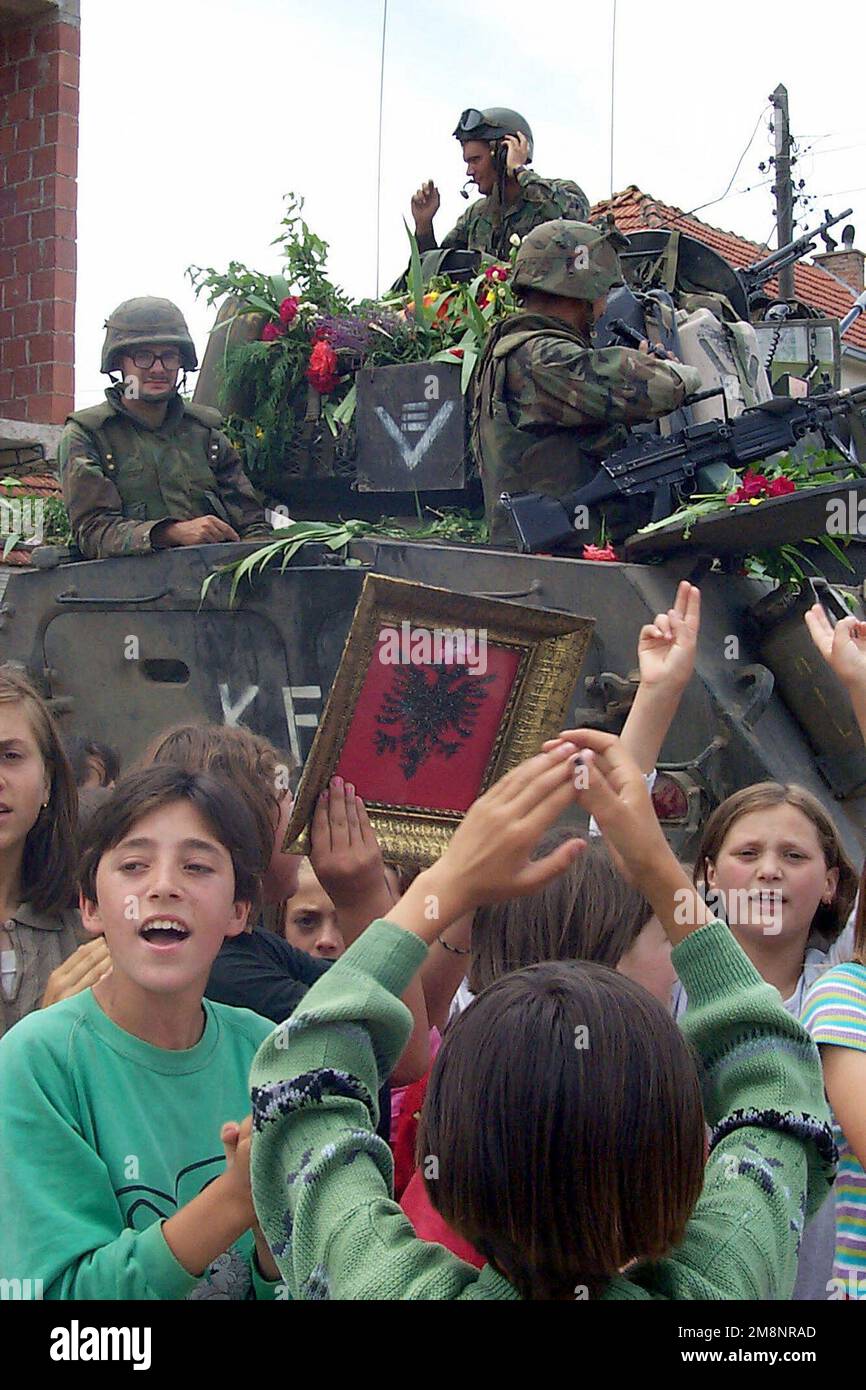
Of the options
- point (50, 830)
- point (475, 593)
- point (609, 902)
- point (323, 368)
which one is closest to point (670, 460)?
point (475, 593)

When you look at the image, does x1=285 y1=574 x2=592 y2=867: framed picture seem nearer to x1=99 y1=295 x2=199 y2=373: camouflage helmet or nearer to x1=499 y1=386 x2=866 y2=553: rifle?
x1=499 y1=386 x2=866 y2=553: rifle

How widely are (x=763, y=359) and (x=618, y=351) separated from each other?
2.61 meters

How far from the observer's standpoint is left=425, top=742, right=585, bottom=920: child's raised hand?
6.77ft

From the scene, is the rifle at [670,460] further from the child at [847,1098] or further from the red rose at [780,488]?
the child at [847,1098]

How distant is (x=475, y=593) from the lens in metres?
5.20

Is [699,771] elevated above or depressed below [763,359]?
below

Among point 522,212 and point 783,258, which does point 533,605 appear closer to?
point 522,212

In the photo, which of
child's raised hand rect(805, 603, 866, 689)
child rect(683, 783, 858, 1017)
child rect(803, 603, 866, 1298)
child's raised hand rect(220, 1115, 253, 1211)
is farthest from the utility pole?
child's raised hand rect(220, 1115, 253, 1211)

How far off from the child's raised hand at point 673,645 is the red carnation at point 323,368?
4229mm

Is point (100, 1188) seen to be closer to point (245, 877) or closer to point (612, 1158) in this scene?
point (245, 877)

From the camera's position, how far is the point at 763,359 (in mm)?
7785

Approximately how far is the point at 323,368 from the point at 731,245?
16.7 m

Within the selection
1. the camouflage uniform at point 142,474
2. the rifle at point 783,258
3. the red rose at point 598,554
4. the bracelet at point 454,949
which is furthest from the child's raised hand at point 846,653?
the rifle at point 783,258
